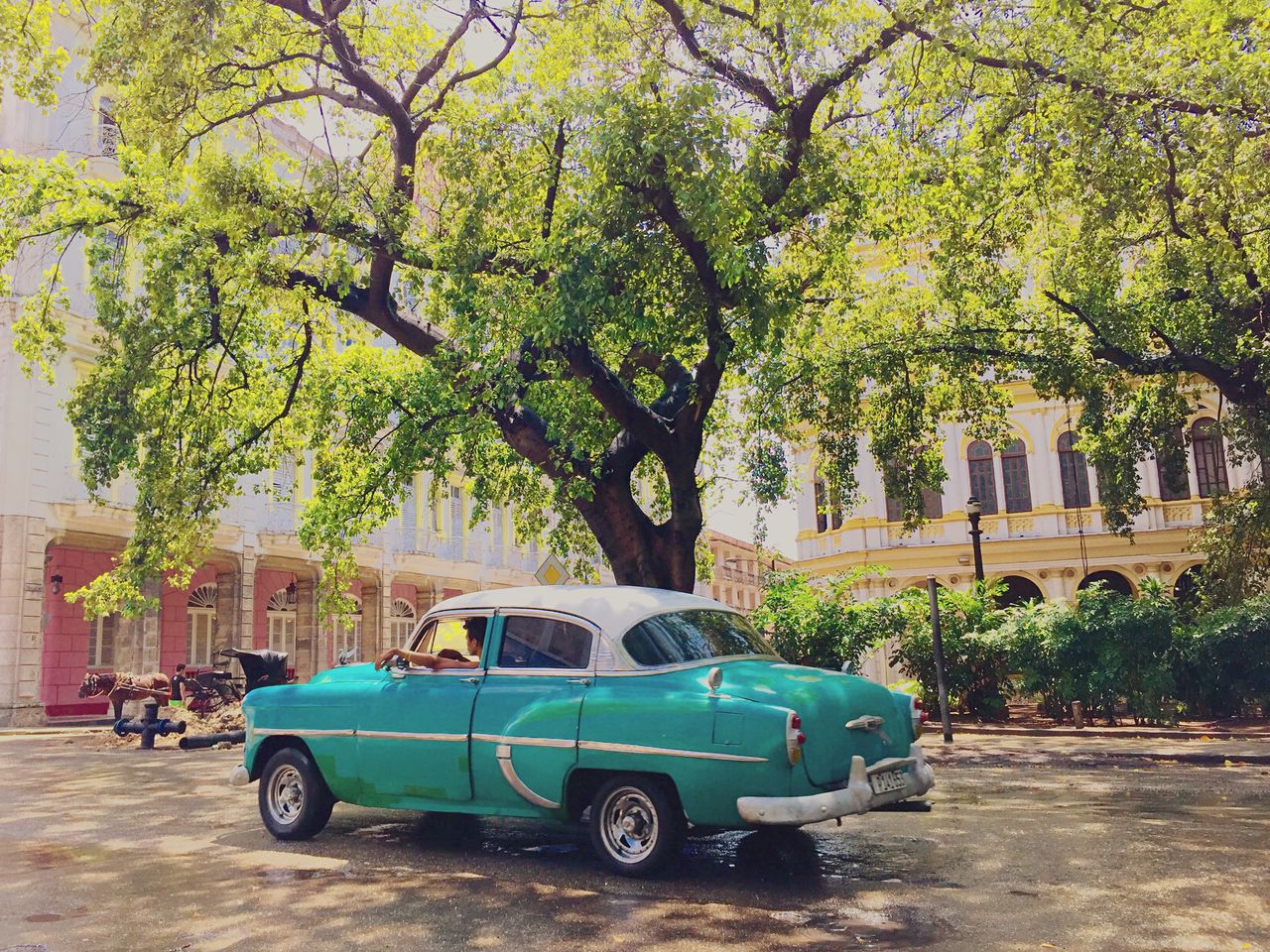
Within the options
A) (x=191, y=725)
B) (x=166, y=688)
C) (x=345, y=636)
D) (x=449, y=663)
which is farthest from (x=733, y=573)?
(x=449, y=663)

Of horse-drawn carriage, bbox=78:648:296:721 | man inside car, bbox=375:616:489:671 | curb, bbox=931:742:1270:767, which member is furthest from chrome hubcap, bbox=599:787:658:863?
horse-drawn carriage, bbox=78:648:296:721

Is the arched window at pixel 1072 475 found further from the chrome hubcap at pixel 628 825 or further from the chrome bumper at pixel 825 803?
the chrome hubcap at pixel 628 825

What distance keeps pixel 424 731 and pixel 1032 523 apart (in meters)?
31.3

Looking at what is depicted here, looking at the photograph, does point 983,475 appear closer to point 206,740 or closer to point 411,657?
point 206,740

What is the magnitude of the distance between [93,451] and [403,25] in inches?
282

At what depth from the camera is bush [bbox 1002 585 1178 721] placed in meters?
16.1

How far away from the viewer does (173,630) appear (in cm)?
2883

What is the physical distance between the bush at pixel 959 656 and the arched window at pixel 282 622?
22369mm

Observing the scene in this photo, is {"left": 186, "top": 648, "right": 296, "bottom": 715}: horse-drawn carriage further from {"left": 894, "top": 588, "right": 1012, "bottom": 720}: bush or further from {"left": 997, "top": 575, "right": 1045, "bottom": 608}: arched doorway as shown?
{"left": 997, "top": 575, "right": 1045, "bottom": 608}: arched doorway

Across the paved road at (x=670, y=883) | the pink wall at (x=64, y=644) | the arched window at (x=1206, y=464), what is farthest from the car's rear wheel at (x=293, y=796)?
the arched window at (x=1206, y=464)

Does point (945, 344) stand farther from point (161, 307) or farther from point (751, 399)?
point (161, 307)

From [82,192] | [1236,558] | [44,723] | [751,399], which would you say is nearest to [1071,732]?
[1236,558]

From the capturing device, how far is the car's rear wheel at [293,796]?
24.7ft

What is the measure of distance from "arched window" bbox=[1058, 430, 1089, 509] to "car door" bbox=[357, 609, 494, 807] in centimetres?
3122
